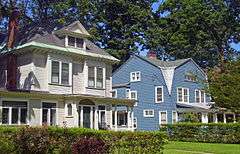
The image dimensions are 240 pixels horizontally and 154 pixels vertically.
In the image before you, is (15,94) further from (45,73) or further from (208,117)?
(208,117)

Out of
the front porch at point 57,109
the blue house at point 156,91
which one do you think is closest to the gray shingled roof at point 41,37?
the front porch at point 57,109

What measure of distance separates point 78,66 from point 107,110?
472cm

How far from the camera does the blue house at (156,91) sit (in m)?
50.8

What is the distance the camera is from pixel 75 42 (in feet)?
125

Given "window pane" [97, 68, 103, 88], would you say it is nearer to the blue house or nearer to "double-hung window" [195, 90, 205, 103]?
the blue house

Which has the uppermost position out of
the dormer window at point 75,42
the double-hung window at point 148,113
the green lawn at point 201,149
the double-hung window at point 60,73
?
the dormer window at point 75,42

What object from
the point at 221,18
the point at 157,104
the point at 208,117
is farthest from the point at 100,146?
the point at 221,18

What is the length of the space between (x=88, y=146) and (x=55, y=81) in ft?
66.7

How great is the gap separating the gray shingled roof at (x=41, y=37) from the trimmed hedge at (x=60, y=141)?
63.8 feet

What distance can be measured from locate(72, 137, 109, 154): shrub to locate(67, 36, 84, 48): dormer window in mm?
22221

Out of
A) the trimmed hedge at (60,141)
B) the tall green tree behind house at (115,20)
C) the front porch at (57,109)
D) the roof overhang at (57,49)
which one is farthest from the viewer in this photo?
the tall green tree behind house at (115,20)

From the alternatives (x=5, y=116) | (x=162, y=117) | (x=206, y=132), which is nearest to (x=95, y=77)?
(x=5, y=116)

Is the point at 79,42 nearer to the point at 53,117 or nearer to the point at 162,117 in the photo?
the point at 53,117

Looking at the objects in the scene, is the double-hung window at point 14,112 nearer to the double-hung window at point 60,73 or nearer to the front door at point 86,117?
the double-hung window at point 60,73
